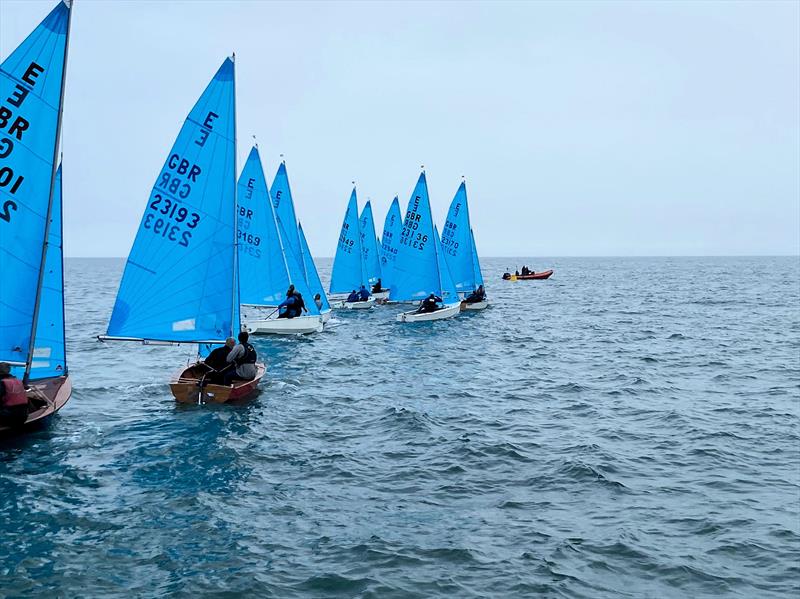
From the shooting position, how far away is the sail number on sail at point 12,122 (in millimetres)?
13133

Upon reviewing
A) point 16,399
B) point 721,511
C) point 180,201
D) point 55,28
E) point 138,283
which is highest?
point 55,28

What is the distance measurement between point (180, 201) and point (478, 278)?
3386 cm

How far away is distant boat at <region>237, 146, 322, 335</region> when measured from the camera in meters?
31.4

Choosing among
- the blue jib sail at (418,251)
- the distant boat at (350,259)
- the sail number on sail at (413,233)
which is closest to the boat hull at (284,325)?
the blue jib sail at (418,251)

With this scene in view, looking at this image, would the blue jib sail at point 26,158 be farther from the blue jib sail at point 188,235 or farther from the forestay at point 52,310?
the blue jib sail at point 188,235

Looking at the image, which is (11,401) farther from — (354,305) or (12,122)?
(354,305)

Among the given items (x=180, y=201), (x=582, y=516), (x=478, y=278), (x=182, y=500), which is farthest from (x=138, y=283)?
(x=478, y=278)

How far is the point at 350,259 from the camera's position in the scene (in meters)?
49.0

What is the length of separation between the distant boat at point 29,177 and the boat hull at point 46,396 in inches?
0.8

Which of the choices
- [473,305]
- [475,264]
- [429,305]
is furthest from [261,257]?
[475,264]

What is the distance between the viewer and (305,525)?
10648mm

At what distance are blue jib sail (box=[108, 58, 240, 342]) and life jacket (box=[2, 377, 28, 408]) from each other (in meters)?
4.25

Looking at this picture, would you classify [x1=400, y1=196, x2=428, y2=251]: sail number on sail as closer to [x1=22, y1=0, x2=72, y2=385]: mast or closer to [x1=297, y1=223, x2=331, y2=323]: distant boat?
[x1=297, y1=223, x2=331, y2=323]: distant boat

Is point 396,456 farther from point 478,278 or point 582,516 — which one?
point 478,278
